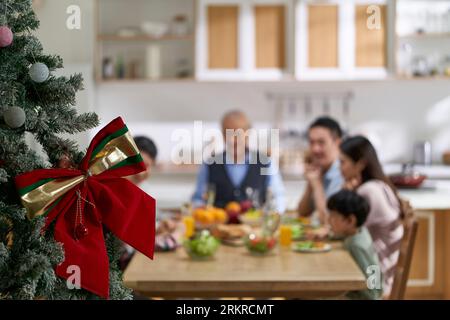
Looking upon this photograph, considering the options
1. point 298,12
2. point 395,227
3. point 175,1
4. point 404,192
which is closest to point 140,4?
point 175,1

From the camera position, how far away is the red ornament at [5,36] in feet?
3.04

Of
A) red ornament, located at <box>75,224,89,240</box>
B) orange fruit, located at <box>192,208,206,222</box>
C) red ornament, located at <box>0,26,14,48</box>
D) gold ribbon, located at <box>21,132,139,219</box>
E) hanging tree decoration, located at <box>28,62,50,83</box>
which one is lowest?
orange fruit, located at <box>192,208,206,222</box>

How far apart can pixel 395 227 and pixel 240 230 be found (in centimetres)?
56

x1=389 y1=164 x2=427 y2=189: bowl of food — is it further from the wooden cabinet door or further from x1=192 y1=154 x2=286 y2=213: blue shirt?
the wooden cabinet door

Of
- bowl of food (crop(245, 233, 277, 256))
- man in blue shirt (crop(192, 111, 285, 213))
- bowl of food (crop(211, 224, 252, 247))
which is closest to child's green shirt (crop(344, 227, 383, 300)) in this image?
bowl of food (crop(245, 233, 277, 256))

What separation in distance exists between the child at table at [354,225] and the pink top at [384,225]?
0.06m

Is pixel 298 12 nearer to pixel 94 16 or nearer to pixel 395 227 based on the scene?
pixel 94 16

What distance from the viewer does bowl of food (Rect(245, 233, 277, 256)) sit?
246cm

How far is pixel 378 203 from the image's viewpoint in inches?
A: 108

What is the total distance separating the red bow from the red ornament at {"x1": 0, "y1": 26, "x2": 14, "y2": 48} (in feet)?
0.55

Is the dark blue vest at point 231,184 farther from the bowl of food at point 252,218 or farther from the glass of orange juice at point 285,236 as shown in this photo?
the glass of orange juice at point 285,236

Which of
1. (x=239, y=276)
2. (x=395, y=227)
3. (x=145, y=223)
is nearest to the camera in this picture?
(x=145, y=223)

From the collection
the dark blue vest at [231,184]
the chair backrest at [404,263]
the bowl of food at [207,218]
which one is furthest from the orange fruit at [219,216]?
the dark blue vest at [231,184]
